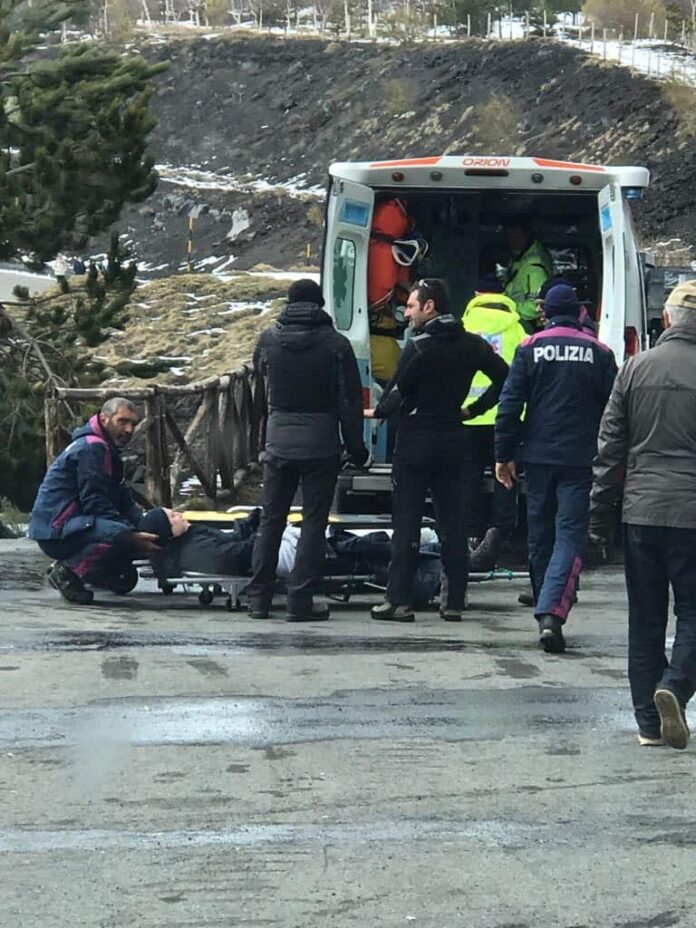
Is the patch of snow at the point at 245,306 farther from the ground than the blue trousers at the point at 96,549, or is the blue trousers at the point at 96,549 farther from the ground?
the blue trousers at the point at 96,549

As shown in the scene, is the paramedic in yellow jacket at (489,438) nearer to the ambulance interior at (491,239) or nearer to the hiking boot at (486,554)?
the hiking boot at (486,554)

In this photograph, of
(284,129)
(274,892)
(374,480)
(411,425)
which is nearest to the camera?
(274,892)

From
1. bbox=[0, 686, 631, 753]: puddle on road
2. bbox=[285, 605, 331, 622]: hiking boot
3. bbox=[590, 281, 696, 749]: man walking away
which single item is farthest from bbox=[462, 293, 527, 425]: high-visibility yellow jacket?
bbox=[590, 281, 696, 749]: man walking away

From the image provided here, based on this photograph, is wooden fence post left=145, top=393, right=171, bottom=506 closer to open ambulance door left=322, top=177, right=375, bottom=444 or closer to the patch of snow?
open ambulance door left=322, top=177, right=375, bottom=444

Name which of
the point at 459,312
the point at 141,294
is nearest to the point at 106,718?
the point at 459,312

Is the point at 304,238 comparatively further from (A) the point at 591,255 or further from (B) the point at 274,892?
(B) the point at 274,892

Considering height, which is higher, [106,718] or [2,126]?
[2,126]

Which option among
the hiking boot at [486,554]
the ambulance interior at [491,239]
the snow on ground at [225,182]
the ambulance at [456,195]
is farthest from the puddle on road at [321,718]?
the snow on ground at [225,182]

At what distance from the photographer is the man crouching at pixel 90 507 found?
984 centimetres

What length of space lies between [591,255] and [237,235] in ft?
173

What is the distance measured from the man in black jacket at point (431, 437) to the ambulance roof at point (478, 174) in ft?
8.28

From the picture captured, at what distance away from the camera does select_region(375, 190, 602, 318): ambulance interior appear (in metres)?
13.5

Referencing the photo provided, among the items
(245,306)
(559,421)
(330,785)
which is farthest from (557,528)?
(245,306)

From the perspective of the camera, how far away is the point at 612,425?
6.78m
